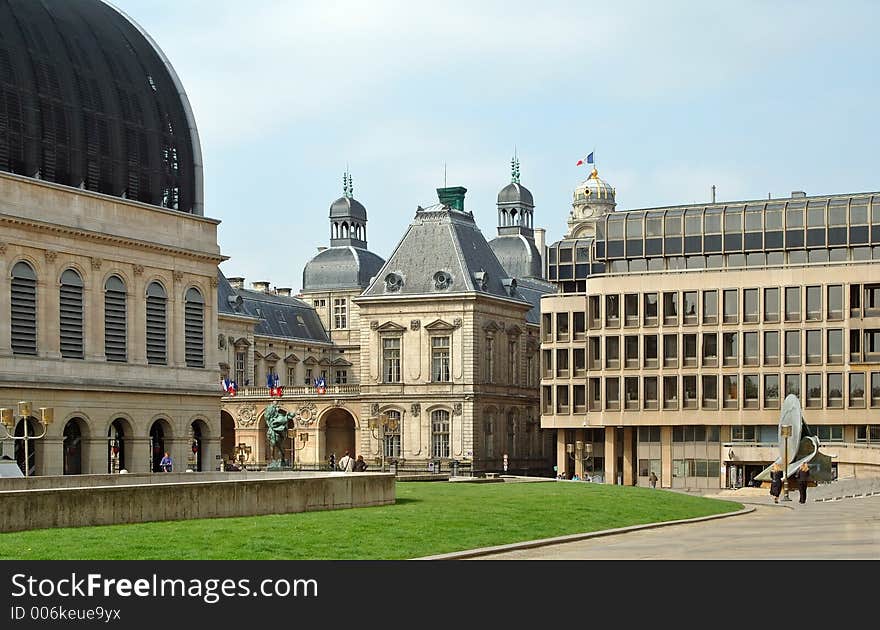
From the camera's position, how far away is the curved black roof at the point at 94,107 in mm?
77000

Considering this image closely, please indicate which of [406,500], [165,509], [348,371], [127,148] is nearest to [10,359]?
[127,148]

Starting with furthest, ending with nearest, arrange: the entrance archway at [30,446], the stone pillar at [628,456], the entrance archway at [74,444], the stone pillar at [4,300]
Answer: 1. the stone pillar at [628,456]
2. the entrance archway at [74,444]
3. the stone pillar at [4,300]
4. the entrance archway at [30,446]

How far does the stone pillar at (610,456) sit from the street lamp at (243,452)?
97.9ft

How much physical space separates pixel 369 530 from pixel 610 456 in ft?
235

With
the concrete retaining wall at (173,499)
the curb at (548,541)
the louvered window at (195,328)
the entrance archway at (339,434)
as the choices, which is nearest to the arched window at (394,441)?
the entrance archway at (339,434)

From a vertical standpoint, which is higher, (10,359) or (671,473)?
(10,359)

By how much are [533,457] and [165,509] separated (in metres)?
93.3

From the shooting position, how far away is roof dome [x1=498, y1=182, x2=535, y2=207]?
593 feet

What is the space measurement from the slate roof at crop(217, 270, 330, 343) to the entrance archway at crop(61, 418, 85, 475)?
208ft

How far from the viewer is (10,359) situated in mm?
74750

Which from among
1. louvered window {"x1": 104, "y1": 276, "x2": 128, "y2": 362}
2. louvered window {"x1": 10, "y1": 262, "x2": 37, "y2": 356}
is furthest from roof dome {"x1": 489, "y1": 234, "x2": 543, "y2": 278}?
louvered window {"x1": 10, "y1": 262, "x2": 37, "y2": 356}

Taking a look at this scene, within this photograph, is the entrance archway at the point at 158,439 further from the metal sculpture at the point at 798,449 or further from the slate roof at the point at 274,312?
the slate roof at the point at 274,312
